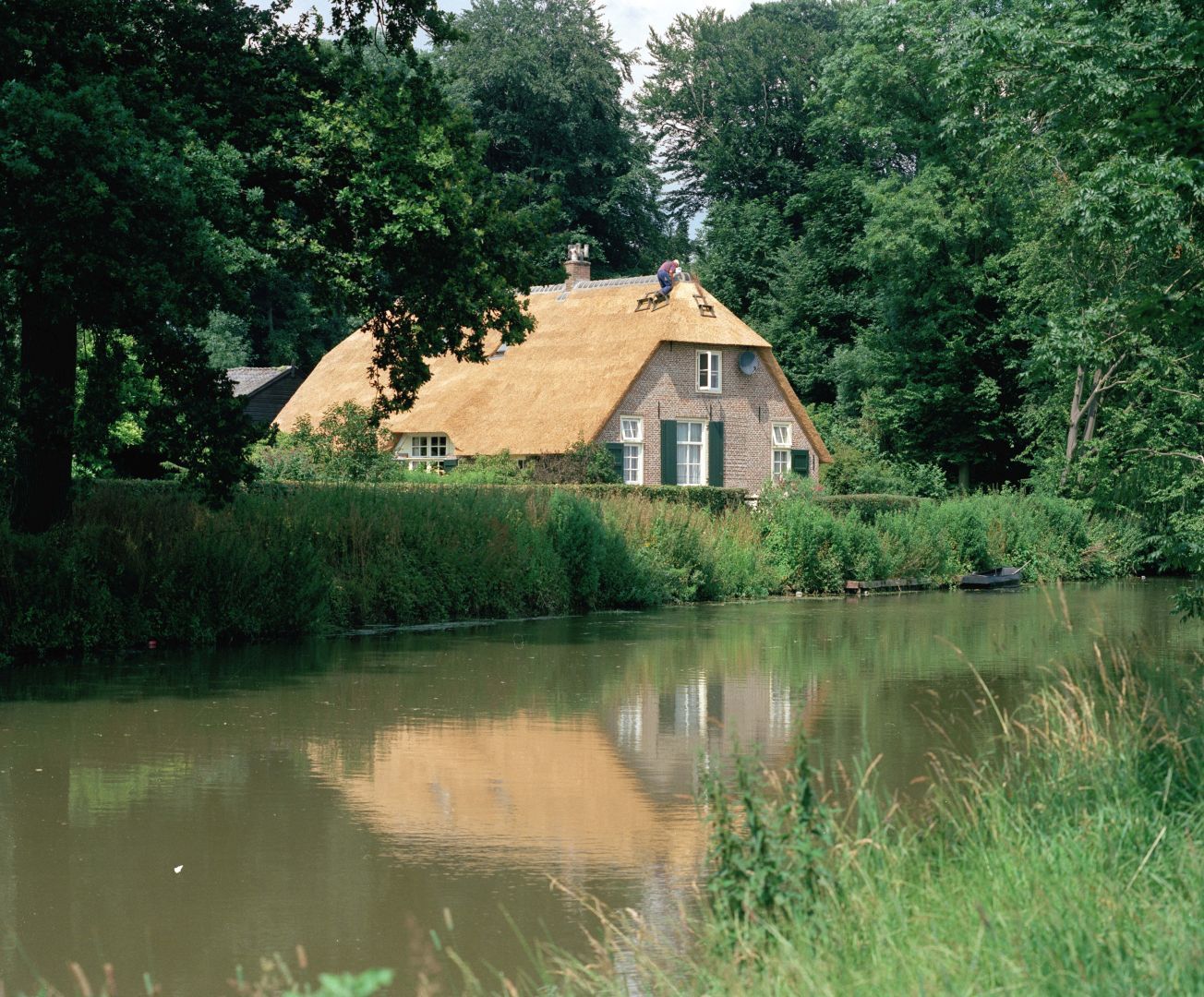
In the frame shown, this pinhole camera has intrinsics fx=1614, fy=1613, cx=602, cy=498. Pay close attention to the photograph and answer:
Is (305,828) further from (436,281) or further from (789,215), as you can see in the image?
(789,215)

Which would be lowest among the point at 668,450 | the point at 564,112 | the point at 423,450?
the point at 668,450

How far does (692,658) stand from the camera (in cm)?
1728

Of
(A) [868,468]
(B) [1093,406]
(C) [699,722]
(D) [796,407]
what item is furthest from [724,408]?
(C) [699,722]

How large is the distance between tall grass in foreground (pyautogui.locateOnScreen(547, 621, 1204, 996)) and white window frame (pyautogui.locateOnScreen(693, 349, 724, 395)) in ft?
115

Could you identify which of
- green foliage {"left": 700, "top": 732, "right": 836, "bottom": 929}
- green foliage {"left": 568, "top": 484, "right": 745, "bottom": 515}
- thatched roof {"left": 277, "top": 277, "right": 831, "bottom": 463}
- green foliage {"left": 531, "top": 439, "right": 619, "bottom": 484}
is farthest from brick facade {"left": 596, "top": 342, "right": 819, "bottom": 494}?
green foliage {"left": 700, "top": 732, "right": 836, "bottom": 929}

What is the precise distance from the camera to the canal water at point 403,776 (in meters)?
6.42

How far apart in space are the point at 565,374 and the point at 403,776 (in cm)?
3125

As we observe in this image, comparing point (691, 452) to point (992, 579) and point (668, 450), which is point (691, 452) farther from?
point (992, 579)

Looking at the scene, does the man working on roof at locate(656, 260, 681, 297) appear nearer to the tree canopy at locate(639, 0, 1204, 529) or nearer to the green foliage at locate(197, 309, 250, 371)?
the tree canopy at locate(639, 0, 1204, 529)

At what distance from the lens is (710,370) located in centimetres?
4188

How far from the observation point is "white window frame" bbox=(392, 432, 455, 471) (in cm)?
4112

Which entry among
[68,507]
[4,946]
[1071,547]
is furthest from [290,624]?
[1071,547]

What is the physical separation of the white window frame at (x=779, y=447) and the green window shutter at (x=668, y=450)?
3.67 meters

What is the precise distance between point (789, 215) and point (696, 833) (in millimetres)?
47789
